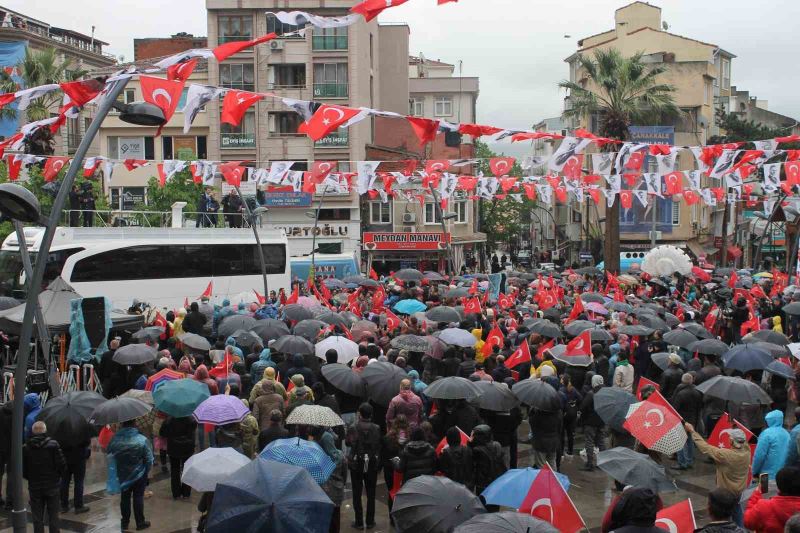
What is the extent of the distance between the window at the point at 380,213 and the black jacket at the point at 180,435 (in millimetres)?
44658

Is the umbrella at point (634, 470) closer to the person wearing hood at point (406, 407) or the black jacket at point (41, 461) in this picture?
the person wearing hood at point (406, 407)

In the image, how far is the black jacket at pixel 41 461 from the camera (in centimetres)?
941

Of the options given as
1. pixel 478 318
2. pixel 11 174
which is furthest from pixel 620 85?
pixel 11 174

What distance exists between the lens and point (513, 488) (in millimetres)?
7832

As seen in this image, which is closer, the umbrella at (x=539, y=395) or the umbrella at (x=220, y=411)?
the umbrella at (x=220, y=411)

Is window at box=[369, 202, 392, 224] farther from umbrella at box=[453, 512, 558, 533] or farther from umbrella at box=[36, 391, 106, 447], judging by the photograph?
umbrella at box=[453, 512, 558, 533]

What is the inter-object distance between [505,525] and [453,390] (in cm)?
466

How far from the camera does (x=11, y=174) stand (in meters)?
19.9

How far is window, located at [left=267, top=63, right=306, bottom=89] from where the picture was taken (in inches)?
2109

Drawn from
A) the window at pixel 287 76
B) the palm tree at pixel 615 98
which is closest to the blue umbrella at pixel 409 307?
the palm tree at pixel 615 98

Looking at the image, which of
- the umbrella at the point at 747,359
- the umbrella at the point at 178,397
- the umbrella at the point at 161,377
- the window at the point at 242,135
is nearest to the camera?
the umbrella at the point at 178,397

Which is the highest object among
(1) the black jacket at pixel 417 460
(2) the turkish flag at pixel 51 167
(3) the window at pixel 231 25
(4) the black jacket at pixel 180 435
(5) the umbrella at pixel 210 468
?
(3) the window at pixel 231 25

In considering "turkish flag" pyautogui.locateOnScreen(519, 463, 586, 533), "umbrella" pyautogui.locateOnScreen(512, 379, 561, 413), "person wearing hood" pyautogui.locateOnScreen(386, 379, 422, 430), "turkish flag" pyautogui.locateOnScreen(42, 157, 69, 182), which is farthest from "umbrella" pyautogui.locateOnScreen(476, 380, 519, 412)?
"turkish flag" pyautogui.locateOnScreen(42, 157, 69, 182)

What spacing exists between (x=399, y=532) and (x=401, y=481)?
262 cm
